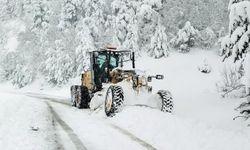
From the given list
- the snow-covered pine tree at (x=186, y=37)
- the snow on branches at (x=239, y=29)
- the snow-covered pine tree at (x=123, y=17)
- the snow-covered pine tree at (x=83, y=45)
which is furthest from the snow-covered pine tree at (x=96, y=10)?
the snow on branches at (x=239, y=29)

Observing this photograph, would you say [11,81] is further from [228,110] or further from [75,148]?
[75,148]

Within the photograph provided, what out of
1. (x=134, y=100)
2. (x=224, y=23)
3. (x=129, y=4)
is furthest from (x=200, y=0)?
(x=134, y=100)

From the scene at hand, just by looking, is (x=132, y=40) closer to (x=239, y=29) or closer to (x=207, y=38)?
(x=207, y=38)

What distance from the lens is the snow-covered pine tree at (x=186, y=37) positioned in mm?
34094

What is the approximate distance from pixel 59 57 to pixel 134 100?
28.4m

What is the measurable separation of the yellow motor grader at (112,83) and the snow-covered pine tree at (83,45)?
17.4 m

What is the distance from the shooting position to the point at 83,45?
129 ft

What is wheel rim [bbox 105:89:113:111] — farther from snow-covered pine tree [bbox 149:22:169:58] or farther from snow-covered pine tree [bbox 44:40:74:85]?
snow-covered pine tree [bbox 44:40:74:85]

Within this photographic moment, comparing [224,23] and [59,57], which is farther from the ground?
[224,23]

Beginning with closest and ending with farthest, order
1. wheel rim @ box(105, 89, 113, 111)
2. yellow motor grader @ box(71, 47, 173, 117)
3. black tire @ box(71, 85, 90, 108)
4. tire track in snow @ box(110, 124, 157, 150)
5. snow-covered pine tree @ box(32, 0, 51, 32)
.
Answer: tire track in snow @ box(110, 124, 157, 150) < yellow motor grader @ box(71, 47, 173, 117) < wheel rim @ box(105, 89, 113, 111) < black tire @ box(71, 85, 90, 108) < snow-covered pine tree @ box(32, 0, 51, 32)

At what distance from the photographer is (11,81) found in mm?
57938

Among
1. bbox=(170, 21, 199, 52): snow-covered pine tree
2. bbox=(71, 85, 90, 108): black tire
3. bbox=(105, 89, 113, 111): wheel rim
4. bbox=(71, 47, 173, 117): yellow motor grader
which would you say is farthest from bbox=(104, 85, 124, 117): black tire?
bbox=(170, 21, 199, 52): snow-covered pine tree

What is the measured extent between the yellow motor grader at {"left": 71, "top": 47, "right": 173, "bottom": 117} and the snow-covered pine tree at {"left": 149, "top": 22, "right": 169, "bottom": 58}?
13.3 meters

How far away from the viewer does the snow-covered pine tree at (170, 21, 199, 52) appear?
112ft
